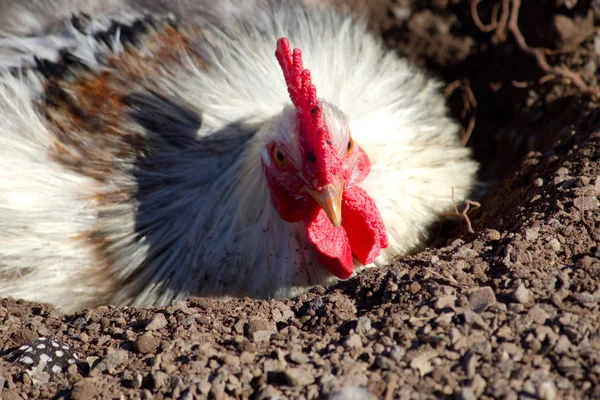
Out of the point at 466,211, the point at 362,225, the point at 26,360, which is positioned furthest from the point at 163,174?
the point at 466,211

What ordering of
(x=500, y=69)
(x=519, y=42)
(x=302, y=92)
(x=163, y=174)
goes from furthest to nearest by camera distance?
(x=500, y=69)
(x=519, y=42)
(x=163, y=174)
(x=302, y=92)

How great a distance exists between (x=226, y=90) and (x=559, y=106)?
2.21 meters

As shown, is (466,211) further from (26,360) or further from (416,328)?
(26,360)

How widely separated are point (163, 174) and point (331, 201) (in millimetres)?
1106

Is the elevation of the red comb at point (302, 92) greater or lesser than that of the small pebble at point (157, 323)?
greater

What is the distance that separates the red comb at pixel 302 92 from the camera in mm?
2924

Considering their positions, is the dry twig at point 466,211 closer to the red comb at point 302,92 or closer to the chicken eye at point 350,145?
the chicken eye at point 350,145

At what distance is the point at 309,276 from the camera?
10.8 feet

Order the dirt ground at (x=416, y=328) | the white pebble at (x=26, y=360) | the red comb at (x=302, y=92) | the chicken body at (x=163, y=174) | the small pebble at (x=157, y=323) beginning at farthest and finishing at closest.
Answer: the chicken body at (x=163, y=174) → the red comb at (x=302, y=92) → the small pebble at (x=157, y=323) → the white pebble at (x=26, y=360) → the dirt ground at (x=416, y=328)

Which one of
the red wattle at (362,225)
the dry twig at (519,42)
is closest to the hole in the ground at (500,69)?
the dry twig at (519,42)

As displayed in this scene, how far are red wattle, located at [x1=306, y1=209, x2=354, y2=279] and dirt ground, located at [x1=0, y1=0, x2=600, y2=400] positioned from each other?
0.25 m

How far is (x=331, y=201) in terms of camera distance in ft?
9.32

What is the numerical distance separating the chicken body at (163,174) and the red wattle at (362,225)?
5.7 inches

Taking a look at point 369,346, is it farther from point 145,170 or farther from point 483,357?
point 145,170
